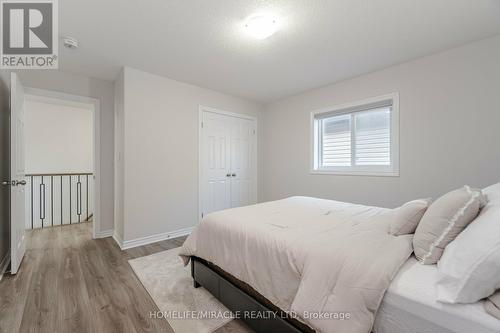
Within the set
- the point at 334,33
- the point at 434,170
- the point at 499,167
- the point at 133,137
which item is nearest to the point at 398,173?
the point at 434,170

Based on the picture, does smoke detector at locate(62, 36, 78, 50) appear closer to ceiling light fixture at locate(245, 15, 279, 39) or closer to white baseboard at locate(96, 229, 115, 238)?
ceiling light fixture at locate(245, 15, 279, 39)

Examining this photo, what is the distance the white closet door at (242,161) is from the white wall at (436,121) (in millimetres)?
1467

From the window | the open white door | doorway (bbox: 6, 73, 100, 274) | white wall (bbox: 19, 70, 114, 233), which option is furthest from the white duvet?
doorway (bbox: 6, 73, 100, 274)

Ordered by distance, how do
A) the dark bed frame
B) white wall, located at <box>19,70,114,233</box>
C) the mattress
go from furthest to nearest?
white wall, located at <box>19,70,114,233</box>, the dark bed frame, the mattress

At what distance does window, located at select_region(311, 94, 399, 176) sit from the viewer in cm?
284

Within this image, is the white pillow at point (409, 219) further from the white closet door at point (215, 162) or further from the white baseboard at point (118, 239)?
the white baseboard at point (118, 239)

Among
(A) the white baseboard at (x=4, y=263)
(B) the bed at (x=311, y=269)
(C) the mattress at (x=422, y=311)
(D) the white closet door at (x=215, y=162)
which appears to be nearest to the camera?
(C) the mattress at (x=422, y=311)

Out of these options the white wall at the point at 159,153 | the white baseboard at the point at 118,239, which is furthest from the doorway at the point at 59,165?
the white wall at the point at 159,153

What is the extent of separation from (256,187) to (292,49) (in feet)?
9.15

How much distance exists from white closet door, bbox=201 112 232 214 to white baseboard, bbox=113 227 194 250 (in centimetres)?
50

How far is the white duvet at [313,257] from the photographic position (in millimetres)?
924

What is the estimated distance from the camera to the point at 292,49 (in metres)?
2.40

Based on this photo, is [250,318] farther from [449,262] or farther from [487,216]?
[487,216]

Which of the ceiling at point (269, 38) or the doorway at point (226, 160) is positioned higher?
the ceiling at point (269, 38)
